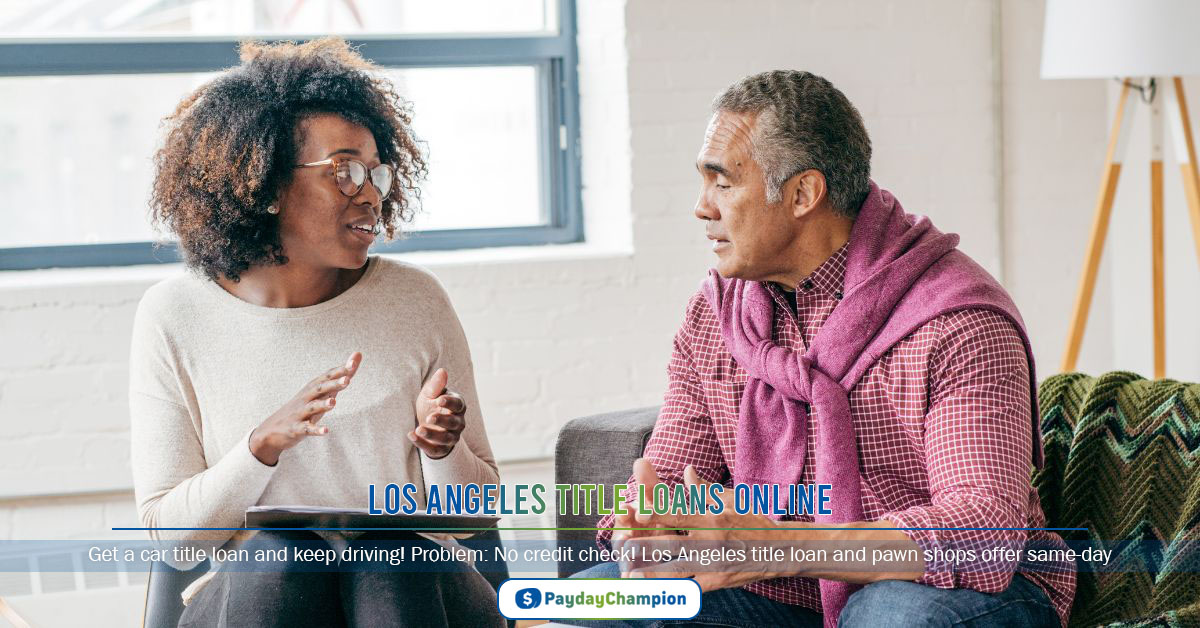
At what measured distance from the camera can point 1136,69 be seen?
2.52 meters

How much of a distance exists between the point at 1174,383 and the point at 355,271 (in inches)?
46.0

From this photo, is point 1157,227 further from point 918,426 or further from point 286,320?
point 286,320

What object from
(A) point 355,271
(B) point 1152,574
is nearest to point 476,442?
(A) point 355,271

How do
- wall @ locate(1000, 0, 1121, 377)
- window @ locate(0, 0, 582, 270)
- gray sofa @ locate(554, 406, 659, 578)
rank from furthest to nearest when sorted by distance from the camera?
wall @ locate(1000, 0, 1121, 377)
window @ locate(0, 0, 582, 270)
gray sofa @ locate(554, 406, 659, 578)

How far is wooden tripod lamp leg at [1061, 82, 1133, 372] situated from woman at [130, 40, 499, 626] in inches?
62.2

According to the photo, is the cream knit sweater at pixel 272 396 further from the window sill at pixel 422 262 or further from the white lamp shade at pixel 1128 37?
the white lamp shade at pixel 1128 37

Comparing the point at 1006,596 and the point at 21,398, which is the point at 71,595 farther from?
the point at 1006,596

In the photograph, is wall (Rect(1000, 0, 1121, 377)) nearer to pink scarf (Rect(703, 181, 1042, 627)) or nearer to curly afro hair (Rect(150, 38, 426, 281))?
pink scarf (Rect(703, 181, 1042, 627))

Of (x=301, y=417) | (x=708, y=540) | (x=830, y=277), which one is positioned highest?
(x=830, y=277)

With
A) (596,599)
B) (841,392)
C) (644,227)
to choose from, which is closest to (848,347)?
(841,392)

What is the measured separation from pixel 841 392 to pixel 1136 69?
1330 millimetres

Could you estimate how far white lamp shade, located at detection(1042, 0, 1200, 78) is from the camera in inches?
98.1

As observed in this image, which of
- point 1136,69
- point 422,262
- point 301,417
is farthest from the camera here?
point 422,262

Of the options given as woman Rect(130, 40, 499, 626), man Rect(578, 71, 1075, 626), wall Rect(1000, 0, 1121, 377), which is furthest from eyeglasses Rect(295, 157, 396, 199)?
wall Rect(1000, 0, 1121, 377)
